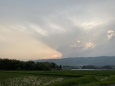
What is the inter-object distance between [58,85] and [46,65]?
8701 cm

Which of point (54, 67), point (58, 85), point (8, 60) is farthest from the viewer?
point (54, 67)

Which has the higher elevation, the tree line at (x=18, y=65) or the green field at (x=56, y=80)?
the tree line at (x=18, y=65)

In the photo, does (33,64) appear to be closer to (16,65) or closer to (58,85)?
(16,65)

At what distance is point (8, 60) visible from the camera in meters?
107

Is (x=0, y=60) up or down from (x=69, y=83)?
up

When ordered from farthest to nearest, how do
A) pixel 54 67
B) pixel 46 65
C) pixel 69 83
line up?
pixel 54 67
pixel 46 65
pixel 69 83

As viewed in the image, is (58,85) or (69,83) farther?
(69,83)

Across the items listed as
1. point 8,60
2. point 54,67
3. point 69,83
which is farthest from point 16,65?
point 69,83

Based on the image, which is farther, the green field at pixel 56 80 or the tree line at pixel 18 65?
the tree line at pixel 18 65

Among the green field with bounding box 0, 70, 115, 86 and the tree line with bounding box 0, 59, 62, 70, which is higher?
the tree line with bounding box 0, 59, 62, 70

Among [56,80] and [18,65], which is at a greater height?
[18,65]

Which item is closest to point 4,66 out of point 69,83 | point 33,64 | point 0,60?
point 0,60

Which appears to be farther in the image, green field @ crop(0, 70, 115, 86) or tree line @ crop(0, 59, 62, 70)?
tree line @ crop(0, 59, 62, 70)

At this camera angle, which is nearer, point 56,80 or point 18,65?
point 56,80
